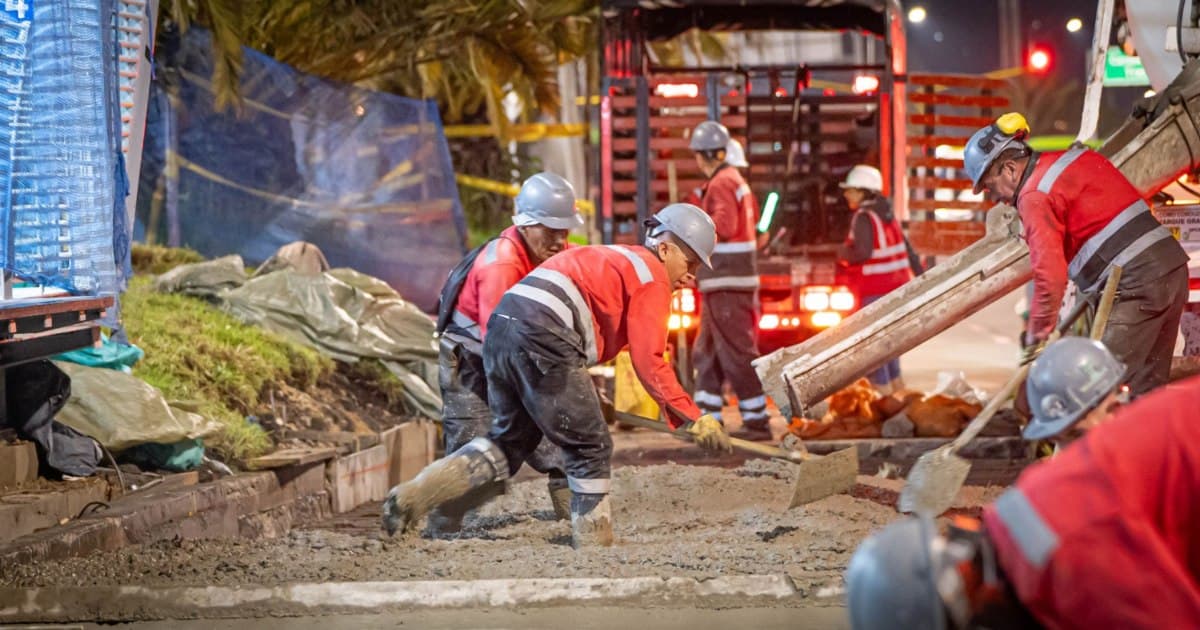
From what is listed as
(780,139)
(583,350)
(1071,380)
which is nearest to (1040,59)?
(780,139)

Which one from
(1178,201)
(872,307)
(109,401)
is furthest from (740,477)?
(109,401)

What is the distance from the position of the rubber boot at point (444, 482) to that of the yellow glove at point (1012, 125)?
2846mm

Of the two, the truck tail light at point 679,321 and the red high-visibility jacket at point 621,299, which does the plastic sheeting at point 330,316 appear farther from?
the red high-visibility jacket at point 621,299

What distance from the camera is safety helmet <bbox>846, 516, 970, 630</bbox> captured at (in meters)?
2.80

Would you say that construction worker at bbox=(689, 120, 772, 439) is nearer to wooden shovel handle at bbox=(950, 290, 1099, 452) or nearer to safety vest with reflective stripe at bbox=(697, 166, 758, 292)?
safety vest with reflective stripe at bbox=(697, 166, 758, 292)

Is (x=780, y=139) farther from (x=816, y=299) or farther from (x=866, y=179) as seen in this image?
(x=816, y=299)

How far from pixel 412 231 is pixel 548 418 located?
7676mm

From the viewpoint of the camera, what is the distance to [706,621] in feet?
17.2

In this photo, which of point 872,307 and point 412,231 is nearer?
point 872,307

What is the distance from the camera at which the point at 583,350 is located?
6469 millimetres

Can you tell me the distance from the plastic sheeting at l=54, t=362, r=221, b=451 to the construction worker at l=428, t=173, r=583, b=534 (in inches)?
59.5

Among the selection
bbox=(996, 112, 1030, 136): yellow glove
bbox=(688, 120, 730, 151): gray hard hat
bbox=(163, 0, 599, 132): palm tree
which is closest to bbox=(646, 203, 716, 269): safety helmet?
bbox=(996, 112, 1030, 136): yellow glove

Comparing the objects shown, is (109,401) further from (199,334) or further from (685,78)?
(685,78)

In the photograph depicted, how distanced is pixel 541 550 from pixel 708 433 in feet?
3.07
